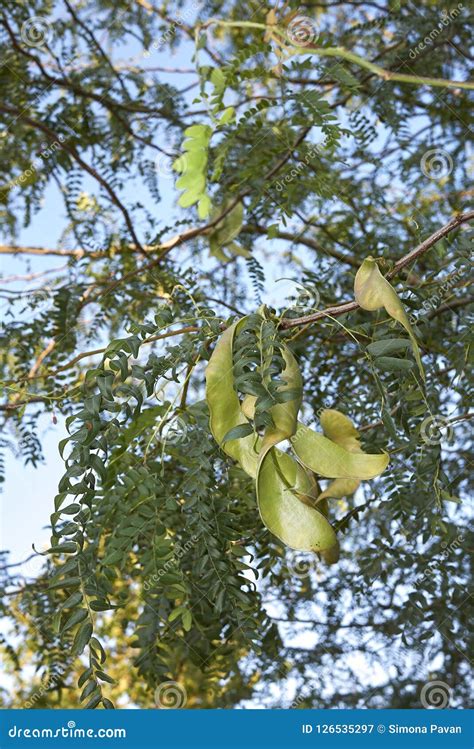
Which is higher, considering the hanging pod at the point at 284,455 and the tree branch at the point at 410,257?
the tree branch at the point at 410,257

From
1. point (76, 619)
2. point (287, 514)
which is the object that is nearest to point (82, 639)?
point (76, 619)

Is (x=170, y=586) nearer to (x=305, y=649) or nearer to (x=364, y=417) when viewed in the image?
(x=364, y=417)

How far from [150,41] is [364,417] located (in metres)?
1.21

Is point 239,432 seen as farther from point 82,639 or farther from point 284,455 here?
point 82,639

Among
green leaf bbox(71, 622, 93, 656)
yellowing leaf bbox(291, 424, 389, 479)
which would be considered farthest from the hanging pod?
green leaf bbox(71, 622, 93, 656)

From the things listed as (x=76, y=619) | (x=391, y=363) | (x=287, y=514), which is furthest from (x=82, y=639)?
(x=391, y=363)

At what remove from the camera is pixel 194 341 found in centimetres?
64

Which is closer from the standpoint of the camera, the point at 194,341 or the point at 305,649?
the point at 194,341

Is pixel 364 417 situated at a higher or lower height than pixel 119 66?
lower

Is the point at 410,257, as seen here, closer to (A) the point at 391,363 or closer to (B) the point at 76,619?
(A) the point at 391,363

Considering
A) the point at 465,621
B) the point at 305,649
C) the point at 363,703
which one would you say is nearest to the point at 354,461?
the point at 465,621

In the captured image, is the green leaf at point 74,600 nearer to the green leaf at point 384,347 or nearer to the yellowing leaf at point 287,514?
the yellowing leaf at point 287,514

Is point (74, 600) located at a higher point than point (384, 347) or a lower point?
lower

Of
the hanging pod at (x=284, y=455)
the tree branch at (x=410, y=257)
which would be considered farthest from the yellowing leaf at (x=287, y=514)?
the tree branch at (x=410, y=257)
